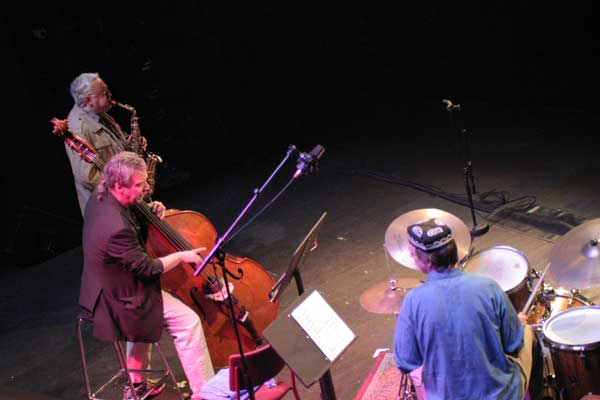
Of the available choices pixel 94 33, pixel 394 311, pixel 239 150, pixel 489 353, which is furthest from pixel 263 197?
pixel 489 353

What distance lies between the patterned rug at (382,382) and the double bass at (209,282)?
0.78m

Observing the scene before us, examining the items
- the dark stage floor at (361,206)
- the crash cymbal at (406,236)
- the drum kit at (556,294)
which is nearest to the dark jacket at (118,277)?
the dark stage floor at (361,206)

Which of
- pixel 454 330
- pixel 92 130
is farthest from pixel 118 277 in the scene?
pixel 454 330

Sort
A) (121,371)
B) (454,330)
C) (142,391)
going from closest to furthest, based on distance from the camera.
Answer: (454,330) < (121,371) < (142,391)

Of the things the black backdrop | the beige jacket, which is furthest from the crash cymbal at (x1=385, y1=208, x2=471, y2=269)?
the black backdrop

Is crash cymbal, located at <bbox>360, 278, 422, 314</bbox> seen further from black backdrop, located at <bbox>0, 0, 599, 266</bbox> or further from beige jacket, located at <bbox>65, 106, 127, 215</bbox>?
black backdrop, located at <bbox>0, 0, 599, 266</bbox>

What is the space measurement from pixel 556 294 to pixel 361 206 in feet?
10.8

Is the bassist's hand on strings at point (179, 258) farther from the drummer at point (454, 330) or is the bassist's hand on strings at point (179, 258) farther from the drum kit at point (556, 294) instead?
the drummer at point (454, 330)

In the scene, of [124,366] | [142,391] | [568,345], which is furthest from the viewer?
[142,391]

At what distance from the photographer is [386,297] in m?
4.55

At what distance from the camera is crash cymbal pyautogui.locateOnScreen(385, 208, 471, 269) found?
4.59m

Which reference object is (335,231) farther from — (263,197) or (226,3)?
(226,3)

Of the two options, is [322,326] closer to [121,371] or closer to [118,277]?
[118,277]

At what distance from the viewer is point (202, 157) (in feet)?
31.9
